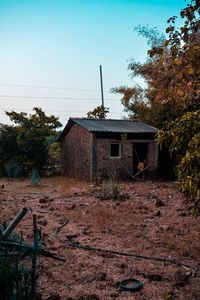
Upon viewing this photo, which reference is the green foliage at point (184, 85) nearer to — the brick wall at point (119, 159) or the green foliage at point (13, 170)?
the brick wall at point (119, 159)

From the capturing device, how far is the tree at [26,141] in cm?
2195

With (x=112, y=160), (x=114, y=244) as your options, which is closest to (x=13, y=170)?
(x=112, y=160)

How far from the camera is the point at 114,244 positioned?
6152 mm

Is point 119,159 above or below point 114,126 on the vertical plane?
below

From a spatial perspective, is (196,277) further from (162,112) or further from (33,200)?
(162,112)

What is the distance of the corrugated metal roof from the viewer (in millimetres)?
18641

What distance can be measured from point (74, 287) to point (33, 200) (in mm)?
7385

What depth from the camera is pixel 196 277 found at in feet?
15.0

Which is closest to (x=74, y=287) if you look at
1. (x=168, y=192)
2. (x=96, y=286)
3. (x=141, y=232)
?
(x=96, y=286)

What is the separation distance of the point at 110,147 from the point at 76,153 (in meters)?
2.84

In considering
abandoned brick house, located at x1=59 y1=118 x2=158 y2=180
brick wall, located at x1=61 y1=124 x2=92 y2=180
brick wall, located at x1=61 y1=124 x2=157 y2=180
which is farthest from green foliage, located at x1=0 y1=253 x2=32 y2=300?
brick wall, located at x1=61 y1=124 x2=92 y2=180

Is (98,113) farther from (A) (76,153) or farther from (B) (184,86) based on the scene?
(B) (184,86)

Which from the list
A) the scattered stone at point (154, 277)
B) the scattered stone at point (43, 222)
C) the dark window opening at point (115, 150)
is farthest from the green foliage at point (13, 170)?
the scattered stone at point (154, 277)

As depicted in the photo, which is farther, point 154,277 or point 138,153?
point 138,153
